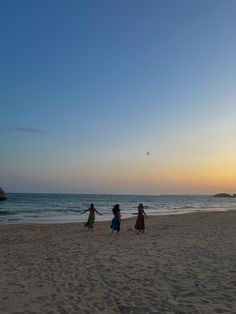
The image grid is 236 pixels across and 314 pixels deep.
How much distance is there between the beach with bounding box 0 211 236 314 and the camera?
7.41 metres

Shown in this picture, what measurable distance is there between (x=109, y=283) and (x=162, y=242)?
7.13 meters

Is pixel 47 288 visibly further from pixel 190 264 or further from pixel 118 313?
pixel 190 264

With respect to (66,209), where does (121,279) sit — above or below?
below

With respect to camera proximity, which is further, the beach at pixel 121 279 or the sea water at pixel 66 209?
the sea water at pixel 66 209

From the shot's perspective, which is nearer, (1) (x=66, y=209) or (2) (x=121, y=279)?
(2) (x=121, y=279)

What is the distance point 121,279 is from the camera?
369 inches

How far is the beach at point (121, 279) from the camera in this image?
741 cm

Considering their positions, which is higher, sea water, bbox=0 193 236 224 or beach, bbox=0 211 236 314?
sea water, bbox=0 193 236 224

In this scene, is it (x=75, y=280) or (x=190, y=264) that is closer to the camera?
(x=75, y=280)

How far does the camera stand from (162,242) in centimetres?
1591

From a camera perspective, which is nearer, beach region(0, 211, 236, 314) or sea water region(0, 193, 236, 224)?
beach region(0, 211, 236, 314)

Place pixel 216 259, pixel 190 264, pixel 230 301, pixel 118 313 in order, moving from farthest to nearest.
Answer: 1. pixel 216 259
2. pixel 190 264
3. pixel 230 301
4. pixel 118 313

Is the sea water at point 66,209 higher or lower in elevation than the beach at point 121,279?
higher

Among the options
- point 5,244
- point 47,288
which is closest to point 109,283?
point 47,288
